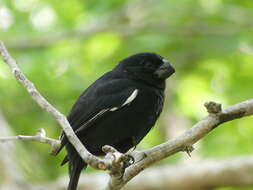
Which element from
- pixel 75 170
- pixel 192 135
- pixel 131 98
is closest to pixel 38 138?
pixel 75 170

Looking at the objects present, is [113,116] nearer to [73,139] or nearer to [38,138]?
[38,138]

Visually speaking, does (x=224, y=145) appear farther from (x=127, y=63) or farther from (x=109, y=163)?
(x=109, y=163)

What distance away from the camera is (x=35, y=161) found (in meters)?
8.26

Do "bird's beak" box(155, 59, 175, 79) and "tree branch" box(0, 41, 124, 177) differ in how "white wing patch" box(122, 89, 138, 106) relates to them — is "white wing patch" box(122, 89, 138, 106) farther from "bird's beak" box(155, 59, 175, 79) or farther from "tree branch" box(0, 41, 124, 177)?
"tree branch" box(0, 41, 124, 177)

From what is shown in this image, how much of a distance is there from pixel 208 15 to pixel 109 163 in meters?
5.13

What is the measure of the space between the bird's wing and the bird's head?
7.4 inches

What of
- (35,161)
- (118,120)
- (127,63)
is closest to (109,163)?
(118,120)

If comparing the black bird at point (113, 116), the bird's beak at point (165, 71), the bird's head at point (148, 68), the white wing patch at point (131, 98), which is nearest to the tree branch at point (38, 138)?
the black bird at point (113, 116)

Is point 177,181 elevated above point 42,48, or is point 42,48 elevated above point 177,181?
point 42,48

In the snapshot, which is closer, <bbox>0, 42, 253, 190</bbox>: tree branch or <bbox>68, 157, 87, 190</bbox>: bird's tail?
<bbox>0, 42, 253, 190</bbox>: tree branch

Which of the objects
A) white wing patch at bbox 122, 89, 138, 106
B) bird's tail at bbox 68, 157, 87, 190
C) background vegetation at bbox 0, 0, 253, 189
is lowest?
background vegetation at bbox 0, 0, 253, 189

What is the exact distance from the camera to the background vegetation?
806 centimetres

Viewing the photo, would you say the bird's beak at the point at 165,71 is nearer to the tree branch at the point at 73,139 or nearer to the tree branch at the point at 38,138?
the tree branch at the point at 38,138

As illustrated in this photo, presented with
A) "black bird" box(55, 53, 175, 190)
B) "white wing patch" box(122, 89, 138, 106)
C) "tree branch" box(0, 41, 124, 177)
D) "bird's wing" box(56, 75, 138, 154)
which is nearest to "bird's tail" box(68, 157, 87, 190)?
"black bird" box(55, 53, 175, 190)
